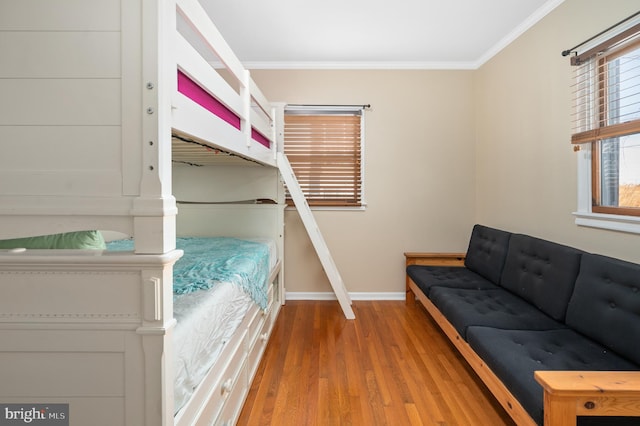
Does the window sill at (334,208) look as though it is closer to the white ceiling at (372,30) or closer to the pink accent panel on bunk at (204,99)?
the white ceiling at (372,30)

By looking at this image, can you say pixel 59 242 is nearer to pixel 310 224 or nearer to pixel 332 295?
pixel 310 224

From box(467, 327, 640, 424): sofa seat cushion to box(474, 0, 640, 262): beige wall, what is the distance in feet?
2.03

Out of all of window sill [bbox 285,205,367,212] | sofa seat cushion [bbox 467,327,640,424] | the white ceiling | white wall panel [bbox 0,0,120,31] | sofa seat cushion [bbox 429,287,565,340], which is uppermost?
the white ceiling

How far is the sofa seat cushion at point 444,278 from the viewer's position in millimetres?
2498

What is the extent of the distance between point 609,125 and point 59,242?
275 centimetres

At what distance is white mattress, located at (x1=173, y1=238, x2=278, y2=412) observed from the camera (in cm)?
98

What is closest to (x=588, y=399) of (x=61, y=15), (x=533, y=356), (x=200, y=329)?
(x=533, y=356)

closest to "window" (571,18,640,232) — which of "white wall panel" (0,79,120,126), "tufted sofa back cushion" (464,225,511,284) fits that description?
"tufted sofa back cushion" (464,225,511,284)

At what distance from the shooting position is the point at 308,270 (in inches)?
130

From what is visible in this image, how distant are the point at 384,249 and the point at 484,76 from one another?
81.0 inches

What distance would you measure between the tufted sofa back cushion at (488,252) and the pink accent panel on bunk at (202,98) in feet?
7.53

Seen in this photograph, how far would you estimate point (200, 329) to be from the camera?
1.13 meters

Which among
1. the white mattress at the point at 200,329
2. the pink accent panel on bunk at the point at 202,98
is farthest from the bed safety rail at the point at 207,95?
the white mattress at the point at 200,329

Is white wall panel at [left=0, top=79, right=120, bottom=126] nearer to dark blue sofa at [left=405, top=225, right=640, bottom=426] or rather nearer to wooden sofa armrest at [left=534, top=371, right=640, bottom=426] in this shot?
wooden sofa armrest at [left=534, top=371, right=640, bottom=426]
